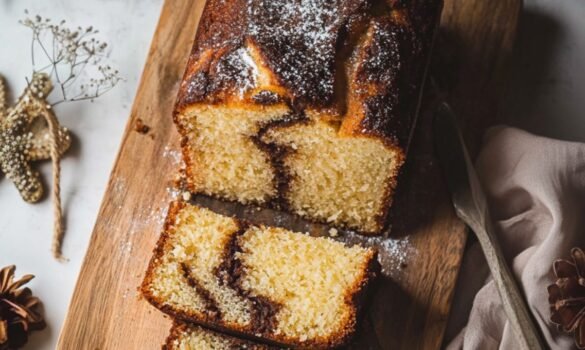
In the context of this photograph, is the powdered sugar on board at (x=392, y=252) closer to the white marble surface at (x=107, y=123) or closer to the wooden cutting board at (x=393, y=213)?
the wooden cutting board at (x=393, y=213)

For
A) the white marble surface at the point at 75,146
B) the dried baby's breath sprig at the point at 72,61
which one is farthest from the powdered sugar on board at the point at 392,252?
the dried baby's breath sprig at the point at 72,61

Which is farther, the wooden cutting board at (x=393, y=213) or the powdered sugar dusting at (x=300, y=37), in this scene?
the wooden cutting board at (x=393, y=213)

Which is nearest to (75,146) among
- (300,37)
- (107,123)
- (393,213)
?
(107,123)

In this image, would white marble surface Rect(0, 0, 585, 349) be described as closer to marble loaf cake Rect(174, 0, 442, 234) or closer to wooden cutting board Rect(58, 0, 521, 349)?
wooden cutting board Rect(58, 0, 521, 349)

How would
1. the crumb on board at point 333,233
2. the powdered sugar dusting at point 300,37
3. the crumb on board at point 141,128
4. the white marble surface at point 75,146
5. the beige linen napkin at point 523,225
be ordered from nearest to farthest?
the powdered sugar dusting at point 300,37 → the beige linen napkin at point 523,225 → the crumb on board at point 333,233 → the crumb on board at point 141,128 → the white marble surface at point 75,146

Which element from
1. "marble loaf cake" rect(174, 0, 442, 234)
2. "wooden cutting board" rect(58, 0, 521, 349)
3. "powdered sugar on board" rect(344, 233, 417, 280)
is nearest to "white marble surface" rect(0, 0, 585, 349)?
"wooden cutting board" rect(58, 0, 521, 349)

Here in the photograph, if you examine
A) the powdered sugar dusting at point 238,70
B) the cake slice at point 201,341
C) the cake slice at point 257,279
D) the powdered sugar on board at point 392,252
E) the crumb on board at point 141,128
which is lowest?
the cake slice at point 201,341

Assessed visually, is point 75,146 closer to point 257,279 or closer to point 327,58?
point 257,279

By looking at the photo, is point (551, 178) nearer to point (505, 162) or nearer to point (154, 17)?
point (505, 162)
